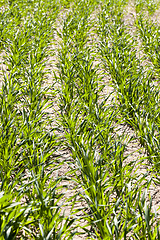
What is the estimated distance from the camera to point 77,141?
2.29 meters

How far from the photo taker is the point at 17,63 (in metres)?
3.59

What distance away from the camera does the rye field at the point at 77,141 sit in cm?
161

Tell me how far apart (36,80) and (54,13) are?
350 centimetres

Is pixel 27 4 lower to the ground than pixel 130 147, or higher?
higher

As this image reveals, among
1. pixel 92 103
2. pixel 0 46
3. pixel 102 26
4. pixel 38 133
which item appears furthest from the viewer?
pixel 102 26

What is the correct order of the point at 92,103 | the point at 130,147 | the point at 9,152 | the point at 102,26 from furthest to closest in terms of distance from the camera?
the point at 102,26
the point at 92,103
the point at 130,147
the point at 9,152

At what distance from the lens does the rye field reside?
5.28ft

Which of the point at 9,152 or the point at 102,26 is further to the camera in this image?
the point at 102,26

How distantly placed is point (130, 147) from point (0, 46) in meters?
3.01

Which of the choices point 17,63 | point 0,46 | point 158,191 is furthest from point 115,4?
point 158,191

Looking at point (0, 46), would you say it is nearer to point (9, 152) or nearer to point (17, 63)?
point (17, 63)

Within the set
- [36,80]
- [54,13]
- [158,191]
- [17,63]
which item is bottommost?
[158,191]

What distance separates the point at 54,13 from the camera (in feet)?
19.8

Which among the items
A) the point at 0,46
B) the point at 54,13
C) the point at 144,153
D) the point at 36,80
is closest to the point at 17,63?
the point at 36,80
